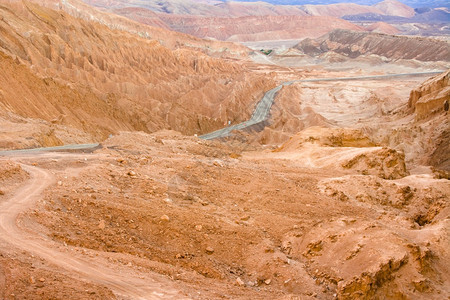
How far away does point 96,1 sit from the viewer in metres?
175

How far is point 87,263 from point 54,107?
22.1 m

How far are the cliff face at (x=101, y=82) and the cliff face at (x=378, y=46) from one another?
51.9 m

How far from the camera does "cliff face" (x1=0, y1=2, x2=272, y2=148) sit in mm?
26953

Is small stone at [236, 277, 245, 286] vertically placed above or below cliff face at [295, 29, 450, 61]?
above

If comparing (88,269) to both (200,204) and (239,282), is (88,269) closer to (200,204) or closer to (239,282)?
(239,282)

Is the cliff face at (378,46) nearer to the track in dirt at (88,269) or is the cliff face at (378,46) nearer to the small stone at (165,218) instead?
the small stone at (165,218)

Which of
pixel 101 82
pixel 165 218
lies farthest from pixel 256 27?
pixel 165 218

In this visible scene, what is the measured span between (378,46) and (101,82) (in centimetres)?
8717

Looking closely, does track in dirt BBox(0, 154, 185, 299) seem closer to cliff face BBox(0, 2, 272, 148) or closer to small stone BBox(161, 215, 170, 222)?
small stone BBox(161, 215, 170, 222)

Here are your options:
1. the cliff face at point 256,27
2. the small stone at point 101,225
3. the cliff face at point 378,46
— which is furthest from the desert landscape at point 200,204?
the cliff face at point 256,27

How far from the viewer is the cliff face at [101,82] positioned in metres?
27.0

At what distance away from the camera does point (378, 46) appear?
10494cm

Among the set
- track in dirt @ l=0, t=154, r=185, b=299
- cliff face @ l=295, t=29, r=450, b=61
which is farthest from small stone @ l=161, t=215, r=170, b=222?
cliff face @ l=295, t=29, r=450, b=61

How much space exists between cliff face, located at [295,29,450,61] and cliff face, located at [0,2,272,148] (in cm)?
5186
